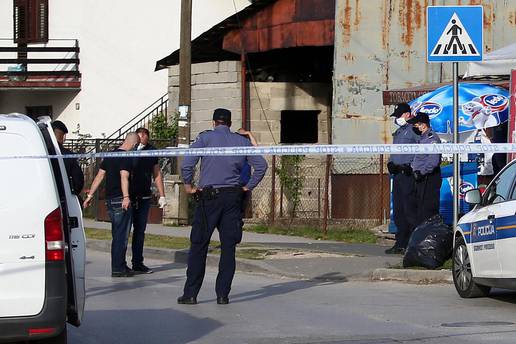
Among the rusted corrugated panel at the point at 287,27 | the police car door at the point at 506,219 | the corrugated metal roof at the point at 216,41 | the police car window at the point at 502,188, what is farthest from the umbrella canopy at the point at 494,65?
the corrugated metal roof at the point at 216,41

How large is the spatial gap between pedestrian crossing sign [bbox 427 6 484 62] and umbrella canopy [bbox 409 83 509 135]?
3.05 m

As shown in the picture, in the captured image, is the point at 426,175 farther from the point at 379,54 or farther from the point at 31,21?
the point at 31,21

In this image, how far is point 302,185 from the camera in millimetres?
21406

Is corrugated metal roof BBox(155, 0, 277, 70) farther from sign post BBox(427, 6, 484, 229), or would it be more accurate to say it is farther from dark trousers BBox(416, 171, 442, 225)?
sign post BBox(427, 6, 484, 229)

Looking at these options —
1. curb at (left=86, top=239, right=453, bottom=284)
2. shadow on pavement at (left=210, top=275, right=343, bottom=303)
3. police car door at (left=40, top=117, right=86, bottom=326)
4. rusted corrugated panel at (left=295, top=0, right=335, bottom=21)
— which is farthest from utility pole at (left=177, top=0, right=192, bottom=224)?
police car door at (left=40, top=117, right=86, bottom=326)

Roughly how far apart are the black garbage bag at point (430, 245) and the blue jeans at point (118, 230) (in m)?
3.48

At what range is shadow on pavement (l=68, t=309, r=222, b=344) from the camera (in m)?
8.96

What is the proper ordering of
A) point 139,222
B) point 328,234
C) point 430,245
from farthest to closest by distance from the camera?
point 328,234, point 139,222, point 430,245

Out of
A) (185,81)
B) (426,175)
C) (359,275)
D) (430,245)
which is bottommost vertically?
(359,275)

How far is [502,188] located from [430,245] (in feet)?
7.80

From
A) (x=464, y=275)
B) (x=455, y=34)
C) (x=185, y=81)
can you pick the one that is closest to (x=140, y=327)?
(x=464, y=275)

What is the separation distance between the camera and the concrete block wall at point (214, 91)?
23.8m

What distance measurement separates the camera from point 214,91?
24.2 metres

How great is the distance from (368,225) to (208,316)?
33.2 feet
